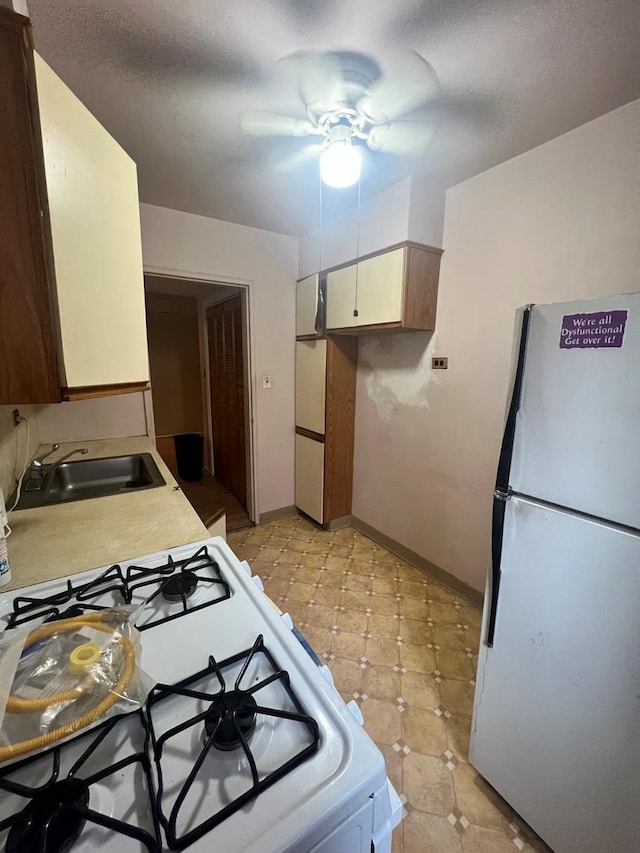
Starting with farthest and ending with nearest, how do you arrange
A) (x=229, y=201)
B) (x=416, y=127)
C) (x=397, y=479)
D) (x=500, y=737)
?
(x=397, y=479) → (x=229, y=201) → (x=416, y=127) → (x=500, y=737)

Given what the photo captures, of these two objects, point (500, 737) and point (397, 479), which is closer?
point (500, 737)

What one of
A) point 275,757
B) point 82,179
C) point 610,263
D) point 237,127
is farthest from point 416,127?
point 275,757

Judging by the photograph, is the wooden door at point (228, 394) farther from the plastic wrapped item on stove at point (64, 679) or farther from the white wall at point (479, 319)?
the plastic wrapped item on stove at point (64, 679)

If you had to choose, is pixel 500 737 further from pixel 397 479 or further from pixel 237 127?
pixel 237 127

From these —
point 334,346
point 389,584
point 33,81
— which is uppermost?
point 33,81

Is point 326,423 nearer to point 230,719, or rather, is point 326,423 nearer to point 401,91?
point 401,91

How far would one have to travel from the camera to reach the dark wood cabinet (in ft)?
2.15

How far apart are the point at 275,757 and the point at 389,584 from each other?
6.20 feet

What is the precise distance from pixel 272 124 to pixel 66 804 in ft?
5.91

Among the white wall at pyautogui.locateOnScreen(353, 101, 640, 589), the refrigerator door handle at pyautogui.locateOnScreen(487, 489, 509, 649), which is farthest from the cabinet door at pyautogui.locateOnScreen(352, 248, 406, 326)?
the refrigerator door handle at pyautogui.locateOnScreen(487, 489, 509, 649)

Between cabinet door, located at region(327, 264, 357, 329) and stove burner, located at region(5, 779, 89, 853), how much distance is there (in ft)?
7.17

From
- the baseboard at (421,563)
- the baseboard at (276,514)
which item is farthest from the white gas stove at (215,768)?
the baseboard at (276,514)

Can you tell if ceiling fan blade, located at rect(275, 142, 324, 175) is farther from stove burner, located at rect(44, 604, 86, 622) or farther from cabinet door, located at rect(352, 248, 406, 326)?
stove burner, located at rect(44, 604, 86, 622)

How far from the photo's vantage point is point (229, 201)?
2098 millimetres
